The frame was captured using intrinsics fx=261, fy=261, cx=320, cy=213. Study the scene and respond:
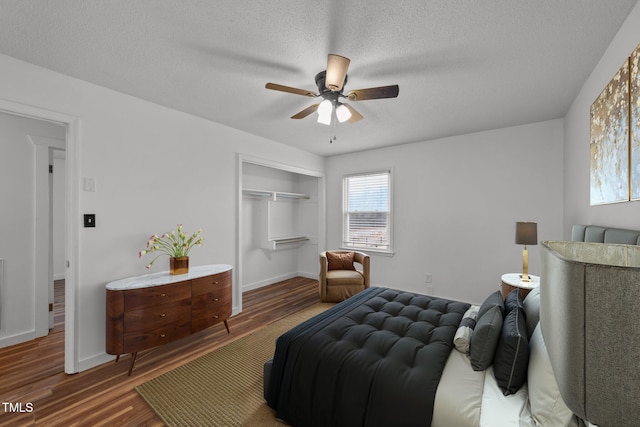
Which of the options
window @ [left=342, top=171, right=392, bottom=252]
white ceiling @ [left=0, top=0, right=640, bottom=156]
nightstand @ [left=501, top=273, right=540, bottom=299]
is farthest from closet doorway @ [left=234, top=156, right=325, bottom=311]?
nightstand @ [left=501, top=273, right=540, bottom=299]

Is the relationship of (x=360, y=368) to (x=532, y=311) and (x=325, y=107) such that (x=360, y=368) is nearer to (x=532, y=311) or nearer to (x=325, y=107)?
(x=532, y=311)

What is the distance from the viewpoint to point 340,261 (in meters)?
4.26

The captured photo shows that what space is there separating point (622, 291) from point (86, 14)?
261 centimetres

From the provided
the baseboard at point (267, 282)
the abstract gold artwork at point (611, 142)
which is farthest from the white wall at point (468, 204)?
the baseboard at point (267, 282)

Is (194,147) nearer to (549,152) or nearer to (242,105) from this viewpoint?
(242,105)

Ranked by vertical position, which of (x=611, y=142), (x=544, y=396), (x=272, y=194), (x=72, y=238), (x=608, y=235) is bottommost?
(x=544, y=396)

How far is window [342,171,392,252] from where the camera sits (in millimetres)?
4609

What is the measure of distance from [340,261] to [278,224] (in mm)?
1610

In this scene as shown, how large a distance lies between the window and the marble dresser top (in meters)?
2.58

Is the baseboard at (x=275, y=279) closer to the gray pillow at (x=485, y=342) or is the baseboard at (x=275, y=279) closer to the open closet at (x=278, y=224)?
the open closet at (x=278, y=224)

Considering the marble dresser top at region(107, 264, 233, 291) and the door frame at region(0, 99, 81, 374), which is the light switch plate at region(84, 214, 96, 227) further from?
the marble dresser top at region(107, 264, 233, 291)

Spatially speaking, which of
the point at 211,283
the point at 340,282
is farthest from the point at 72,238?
the point at 340,282

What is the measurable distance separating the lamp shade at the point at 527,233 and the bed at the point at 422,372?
28.4 inches

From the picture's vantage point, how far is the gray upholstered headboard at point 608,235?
1346 millimetres
